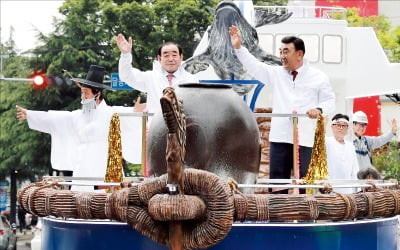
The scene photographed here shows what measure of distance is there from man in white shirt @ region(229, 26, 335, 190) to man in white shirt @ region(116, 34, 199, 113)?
1.63 ft

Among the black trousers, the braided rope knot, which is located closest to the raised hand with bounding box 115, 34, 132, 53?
the black trousers

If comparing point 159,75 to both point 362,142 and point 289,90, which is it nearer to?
point 289,90

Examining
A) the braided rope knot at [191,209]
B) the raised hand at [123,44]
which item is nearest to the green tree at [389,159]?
the raised hand at [123,44]

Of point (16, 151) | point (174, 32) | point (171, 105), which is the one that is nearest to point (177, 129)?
point (171, 105)

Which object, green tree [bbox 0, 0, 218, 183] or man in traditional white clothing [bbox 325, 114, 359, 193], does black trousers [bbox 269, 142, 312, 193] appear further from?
green tree [bbox 0, 0, 218, 183]

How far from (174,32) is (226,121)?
19.1m

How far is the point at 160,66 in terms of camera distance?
7781 millimetres

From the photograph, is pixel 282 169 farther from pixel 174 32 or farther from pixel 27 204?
pixel 174 32

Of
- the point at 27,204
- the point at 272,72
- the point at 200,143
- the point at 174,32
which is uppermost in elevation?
the point at 174,32

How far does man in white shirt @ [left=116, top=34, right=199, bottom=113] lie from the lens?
761 centimetres

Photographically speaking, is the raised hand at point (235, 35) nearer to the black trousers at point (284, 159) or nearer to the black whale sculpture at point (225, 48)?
the black whale sculpture at point (225, 48)

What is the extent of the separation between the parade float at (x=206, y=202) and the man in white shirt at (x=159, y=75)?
2.50 feet

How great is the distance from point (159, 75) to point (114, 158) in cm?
121

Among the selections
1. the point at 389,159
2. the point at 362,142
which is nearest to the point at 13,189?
the point at 389,159
